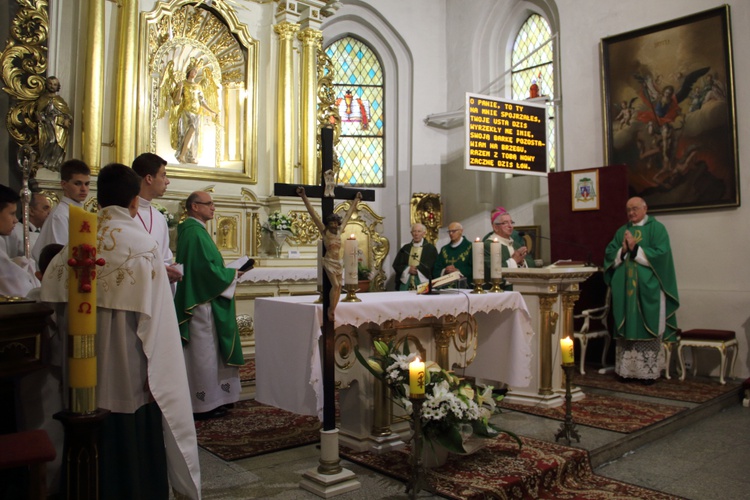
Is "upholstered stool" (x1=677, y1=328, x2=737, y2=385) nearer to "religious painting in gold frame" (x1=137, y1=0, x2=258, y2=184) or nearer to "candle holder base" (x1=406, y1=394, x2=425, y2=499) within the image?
"candle holder base" (x1=406, y1=394, x2=425, y2=499)

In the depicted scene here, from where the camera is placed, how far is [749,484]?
4.05 meters

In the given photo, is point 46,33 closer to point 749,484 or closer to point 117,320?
point 117,320

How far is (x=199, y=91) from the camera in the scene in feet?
27.8

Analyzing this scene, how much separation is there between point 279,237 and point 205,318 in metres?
3.66

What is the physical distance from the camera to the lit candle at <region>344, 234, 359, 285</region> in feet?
13.2

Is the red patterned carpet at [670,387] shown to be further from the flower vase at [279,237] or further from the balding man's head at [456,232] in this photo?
the flower vase at [279,237]

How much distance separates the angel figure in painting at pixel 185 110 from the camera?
8.27 meters

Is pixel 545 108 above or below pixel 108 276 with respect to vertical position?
above

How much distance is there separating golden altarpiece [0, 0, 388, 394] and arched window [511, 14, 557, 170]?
332 centimetres

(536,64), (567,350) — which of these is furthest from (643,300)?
(536,64)

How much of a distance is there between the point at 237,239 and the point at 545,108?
186 inches

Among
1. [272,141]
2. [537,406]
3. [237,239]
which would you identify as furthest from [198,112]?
[537,406]

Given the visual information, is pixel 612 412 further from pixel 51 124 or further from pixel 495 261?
pixel 51 124

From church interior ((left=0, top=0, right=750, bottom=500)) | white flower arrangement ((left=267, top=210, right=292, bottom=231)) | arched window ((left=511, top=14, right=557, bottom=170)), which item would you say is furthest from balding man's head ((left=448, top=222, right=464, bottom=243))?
arched window ((left=511, top=14, right=557, bottom=170))
